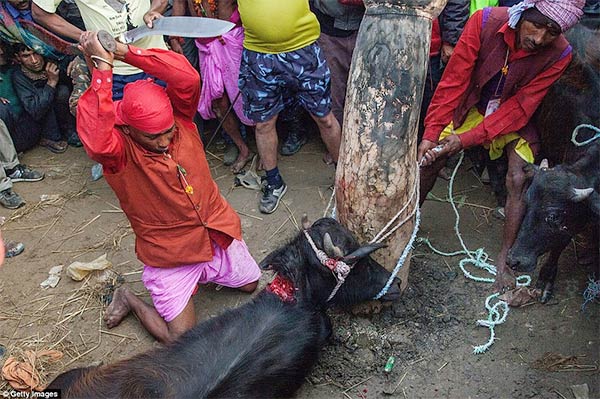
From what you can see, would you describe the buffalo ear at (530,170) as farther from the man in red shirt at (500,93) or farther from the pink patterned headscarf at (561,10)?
the pink patterned headscarf at (561,10)

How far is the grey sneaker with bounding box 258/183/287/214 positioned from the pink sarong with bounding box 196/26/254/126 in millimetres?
671

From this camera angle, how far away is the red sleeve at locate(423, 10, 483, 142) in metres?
4.11

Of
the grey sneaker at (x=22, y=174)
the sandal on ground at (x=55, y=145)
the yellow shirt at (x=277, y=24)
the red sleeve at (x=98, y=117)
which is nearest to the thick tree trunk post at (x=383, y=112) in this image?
the red sleeve at (x=98, y=117)

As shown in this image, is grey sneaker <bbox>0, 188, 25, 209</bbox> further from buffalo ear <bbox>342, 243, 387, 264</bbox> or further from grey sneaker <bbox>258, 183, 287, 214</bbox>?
buffalo ear <bbox>342, 243, 387, 264</bbox>

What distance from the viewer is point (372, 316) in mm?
3795

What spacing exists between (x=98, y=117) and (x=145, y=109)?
0.28 metres

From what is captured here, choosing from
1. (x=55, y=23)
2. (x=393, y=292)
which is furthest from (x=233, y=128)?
(x=393, y=292)

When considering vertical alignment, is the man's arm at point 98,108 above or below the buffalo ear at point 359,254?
above

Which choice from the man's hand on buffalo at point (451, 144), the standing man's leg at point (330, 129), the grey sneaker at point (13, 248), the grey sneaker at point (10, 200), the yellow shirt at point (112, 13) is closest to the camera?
the man's hand on buffalo at point (451, 144)

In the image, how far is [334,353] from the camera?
368 cm

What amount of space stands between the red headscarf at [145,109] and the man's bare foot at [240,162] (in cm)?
251

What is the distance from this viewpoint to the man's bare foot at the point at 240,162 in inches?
Answer: 235

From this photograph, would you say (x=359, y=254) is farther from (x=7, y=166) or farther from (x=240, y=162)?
(x=7, y=166)

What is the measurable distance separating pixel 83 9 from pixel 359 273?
320cm
